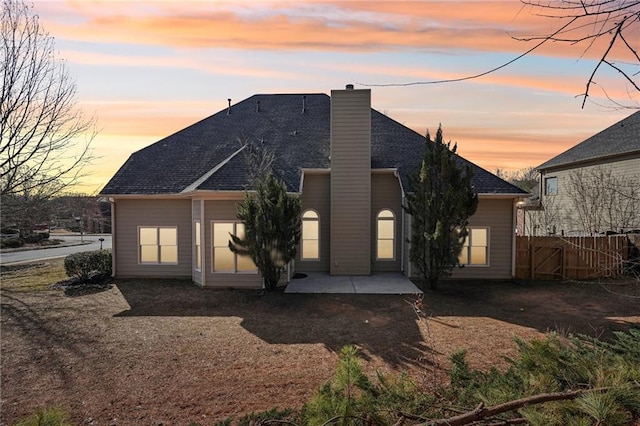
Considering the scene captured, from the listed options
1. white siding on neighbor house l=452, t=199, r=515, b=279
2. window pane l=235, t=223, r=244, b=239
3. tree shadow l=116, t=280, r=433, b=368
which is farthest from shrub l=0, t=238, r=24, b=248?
white siding on neighbor house l=452, t=199, r=515, b=279

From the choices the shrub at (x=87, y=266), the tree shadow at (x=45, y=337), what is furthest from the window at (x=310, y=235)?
the tree shadow at (x=45, y=337)

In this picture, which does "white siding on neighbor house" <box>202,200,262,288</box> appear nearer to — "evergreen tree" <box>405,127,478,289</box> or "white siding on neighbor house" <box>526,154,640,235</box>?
"evergreen tree" <box>405,127,478,289</box>

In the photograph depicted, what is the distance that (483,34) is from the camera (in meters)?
4.03

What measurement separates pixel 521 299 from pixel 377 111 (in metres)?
11.0

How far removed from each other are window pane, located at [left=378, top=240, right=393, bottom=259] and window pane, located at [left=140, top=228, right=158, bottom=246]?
864cm

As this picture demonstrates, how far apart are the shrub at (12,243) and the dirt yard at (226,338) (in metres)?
19.3

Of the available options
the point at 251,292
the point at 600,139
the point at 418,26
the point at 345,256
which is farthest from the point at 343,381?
the point at 600,139

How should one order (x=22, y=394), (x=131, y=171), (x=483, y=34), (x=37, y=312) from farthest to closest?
(x=131, y=171)
(x=37, y=312)
(x=22, y=394)
(x=483, y=34)

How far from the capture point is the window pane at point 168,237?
13641mm

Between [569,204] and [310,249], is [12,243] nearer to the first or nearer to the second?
[310,249]

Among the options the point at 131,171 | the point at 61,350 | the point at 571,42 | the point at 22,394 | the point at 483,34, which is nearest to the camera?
the point at 571,42

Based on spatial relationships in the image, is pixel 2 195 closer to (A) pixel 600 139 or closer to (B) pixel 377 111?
(B) pixel 377 111

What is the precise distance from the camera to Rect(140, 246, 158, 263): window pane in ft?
45.1

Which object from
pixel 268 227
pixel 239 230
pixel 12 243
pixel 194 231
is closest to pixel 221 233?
pixel 239 230
